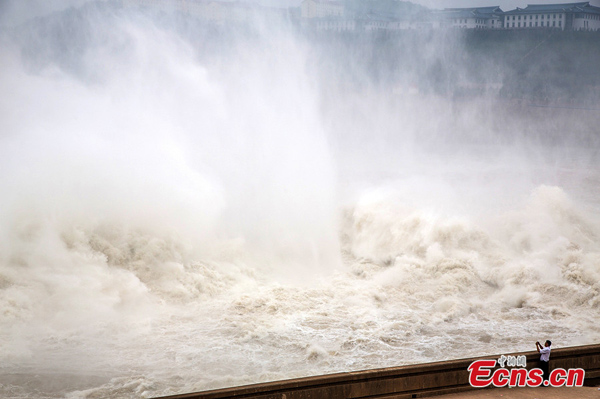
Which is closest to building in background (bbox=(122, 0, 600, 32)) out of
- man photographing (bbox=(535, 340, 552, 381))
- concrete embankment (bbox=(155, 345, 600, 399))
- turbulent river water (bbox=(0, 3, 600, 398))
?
turbulent river water (bbox=(0, 3, 600, 398))

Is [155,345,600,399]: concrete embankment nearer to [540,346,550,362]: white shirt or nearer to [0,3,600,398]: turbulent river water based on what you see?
[540,346,550,362]: white shirt

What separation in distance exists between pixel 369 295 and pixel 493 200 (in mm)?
6442

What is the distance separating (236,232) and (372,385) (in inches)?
268

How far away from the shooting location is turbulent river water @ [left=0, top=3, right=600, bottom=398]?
7336mm

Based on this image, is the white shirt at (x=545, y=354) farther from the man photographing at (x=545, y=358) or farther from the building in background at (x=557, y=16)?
the building in background at (x=557, y=16)

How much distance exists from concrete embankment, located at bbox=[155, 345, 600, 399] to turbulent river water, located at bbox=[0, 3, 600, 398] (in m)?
1.56

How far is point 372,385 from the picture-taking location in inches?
204

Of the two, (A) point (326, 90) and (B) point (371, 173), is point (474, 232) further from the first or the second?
(A) point (326, 90)

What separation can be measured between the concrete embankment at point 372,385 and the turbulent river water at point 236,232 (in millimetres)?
1560

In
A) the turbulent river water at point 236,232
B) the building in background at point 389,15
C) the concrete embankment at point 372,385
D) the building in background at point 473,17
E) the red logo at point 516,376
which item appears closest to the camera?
the concrete embankment at point 372,385

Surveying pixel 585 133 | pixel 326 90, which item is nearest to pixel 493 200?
pixel 585 133

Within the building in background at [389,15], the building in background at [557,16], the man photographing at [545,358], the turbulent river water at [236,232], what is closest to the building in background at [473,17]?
the building in background at [389,15]

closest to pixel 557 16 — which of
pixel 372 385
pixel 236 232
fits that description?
pixel 236 232

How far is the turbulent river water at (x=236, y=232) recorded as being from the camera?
7336 millimetres
